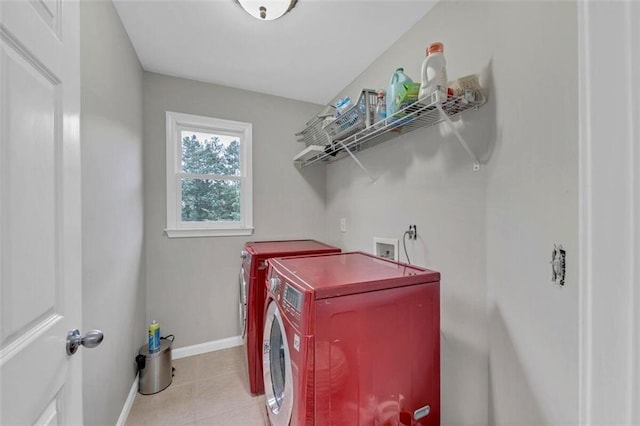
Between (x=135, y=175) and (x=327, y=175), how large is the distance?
5.80 feet

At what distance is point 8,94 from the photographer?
1.60 ft

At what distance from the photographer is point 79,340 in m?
0.70

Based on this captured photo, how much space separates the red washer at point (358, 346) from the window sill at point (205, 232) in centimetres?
145

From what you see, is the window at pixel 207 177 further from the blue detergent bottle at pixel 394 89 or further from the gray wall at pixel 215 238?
the blue detergent bottle at pixel 394 89

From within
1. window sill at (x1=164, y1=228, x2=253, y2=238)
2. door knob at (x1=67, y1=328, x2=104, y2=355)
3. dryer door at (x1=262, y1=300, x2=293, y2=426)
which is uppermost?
window sill at (x1=164, y1=228, x2=253, y2=238)

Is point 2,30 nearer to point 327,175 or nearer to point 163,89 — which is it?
point 163,89

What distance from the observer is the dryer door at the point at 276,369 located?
3.43 ft

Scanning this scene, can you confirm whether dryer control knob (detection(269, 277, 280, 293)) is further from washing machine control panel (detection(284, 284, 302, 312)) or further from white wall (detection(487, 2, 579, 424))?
white wall (detection(487, 2, 579, 424))

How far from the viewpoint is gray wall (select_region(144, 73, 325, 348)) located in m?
2.25

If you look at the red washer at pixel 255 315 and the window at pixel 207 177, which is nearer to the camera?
the red washer at pixel 255 315

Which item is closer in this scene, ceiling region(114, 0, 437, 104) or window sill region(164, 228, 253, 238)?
ceiling region(114, 0, 437, 104)

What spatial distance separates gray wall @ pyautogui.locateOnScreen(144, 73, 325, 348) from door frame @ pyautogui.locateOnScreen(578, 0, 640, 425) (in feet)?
8.11

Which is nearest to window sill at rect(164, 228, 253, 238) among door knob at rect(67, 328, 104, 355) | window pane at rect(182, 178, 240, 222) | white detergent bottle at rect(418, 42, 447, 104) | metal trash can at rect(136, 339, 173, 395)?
window pane at rect(182, 178, 240, 222)

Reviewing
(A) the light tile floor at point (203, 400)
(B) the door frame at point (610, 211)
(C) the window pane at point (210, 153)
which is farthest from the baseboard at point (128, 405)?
(B) the door frame at point (610, 211)
